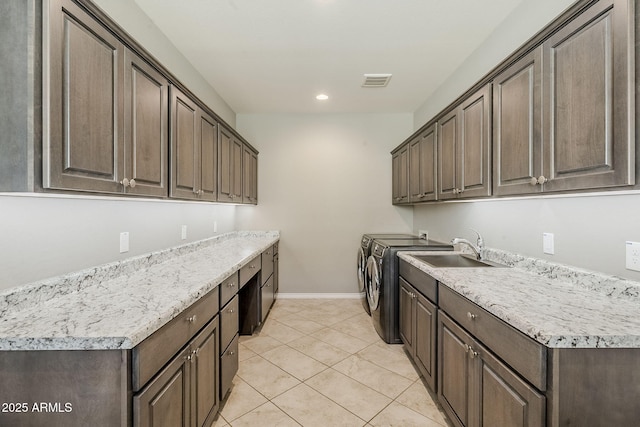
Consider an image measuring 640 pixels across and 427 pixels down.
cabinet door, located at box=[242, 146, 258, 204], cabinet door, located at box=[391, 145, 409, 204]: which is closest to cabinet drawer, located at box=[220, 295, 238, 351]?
cabinet door, located at box=[242, 146, 258, 204]

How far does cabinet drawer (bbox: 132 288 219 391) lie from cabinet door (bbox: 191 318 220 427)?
0.07 meters

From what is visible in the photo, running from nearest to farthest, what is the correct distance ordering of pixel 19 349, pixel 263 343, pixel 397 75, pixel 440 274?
pixel 19 349
pixel 440 274
pixel 263 343
pixel 397 75

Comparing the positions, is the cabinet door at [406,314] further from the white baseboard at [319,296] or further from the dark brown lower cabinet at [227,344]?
the white baseboard at [319,296]

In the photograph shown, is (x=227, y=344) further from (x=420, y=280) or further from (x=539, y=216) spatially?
(x=539, y=216)

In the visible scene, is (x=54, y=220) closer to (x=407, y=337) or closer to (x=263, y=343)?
(x=263, y=343)

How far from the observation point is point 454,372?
1.59 metres

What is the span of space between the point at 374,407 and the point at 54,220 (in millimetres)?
2095

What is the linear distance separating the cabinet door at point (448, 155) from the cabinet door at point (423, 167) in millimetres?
107

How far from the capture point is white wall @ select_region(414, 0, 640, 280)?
1353mm

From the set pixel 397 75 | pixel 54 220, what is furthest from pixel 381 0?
pixel 54 220

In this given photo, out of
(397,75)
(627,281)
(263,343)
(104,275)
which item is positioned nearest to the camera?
(627,281)

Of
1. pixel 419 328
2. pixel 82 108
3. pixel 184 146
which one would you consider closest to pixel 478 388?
pixel 419 328

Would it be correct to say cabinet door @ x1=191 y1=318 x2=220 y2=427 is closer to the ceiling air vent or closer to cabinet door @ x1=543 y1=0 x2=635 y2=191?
cabinet door @ x1=543 y1=0 x2=635 y2=191

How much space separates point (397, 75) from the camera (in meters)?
3.02
